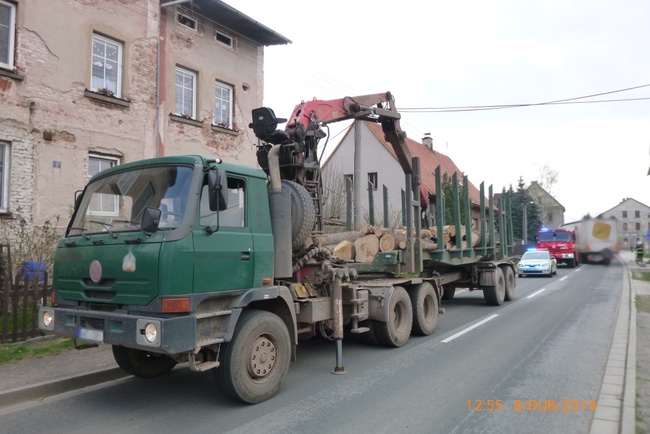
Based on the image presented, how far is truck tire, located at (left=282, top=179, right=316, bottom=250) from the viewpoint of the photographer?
6277 mm

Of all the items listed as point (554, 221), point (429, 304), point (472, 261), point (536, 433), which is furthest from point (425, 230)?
point (554, 221)

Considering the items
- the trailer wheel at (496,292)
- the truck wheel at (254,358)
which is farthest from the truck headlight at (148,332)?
the trailer wheel at (496,292)

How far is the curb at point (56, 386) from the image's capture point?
520 cm

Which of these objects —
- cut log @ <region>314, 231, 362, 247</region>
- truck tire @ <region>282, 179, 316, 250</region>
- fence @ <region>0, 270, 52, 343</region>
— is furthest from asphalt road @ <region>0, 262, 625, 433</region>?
fence @ <region>0, 270, 52, 343</region>

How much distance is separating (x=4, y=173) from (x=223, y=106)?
7.12 metres

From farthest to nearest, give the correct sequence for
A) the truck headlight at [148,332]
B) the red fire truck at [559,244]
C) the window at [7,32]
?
1. the red fire truck at [559,244]
2. the window at [7,32]
3. the truck headlight at [148,332]

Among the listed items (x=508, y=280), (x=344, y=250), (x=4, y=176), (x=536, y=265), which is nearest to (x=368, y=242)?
(x=344, y=250)

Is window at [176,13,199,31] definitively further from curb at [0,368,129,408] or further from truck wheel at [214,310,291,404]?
truck wheel at [214,310,291,404]

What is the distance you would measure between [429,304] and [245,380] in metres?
5.07

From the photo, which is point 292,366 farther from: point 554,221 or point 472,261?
Result: point 554,221

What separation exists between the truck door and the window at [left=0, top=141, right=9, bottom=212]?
748 cm

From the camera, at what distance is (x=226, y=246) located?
5.04 meters

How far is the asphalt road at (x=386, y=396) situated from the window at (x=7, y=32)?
8.09 meters

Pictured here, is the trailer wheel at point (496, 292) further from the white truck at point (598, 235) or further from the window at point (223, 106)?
the window at point (223, 106)
